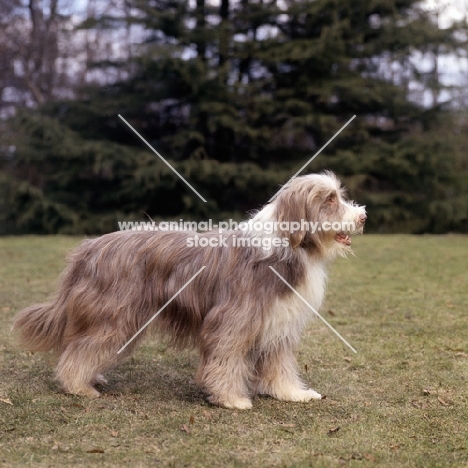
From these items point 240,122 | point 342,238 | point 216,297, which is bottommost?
point 216,297

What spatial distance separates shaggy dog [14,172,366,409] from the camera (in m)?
4.42

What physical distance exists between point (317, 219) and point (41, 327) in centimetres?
225

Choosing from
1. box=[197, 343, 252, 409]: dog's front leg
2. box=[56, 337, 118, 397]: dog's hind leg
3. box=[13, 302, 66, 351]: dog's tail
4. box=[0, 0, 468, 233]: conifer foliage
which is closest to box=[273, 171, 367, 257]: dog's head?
box=[197, 343, 252, 409]: dog's front leg

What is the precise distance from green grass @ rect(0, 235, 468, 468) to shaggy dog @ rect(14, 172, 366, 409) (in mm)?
227

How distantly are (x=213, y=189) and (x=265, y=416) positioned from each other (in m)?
14.0

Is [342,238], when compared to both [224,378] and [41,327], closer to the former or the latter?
[224,378]

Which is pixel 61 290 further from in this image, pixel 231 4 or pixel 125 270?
pixel 231 4

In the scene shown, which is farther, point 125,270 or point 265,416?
point 125,270

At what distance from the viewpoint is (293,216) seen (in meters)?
4.40

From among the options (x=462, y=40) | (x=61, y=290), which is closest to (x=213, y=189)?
(x=462, y=40)

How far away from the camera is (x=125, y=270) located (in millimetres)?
4637

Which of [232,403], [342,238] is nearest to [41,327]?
[232,403]

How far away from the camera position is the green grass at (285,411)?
3604 millimetres

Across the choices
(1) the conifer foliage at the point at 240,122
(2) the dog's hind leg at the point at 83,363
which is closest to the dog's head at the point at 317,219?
(2) the dog's hind leg at the point at 83,363
